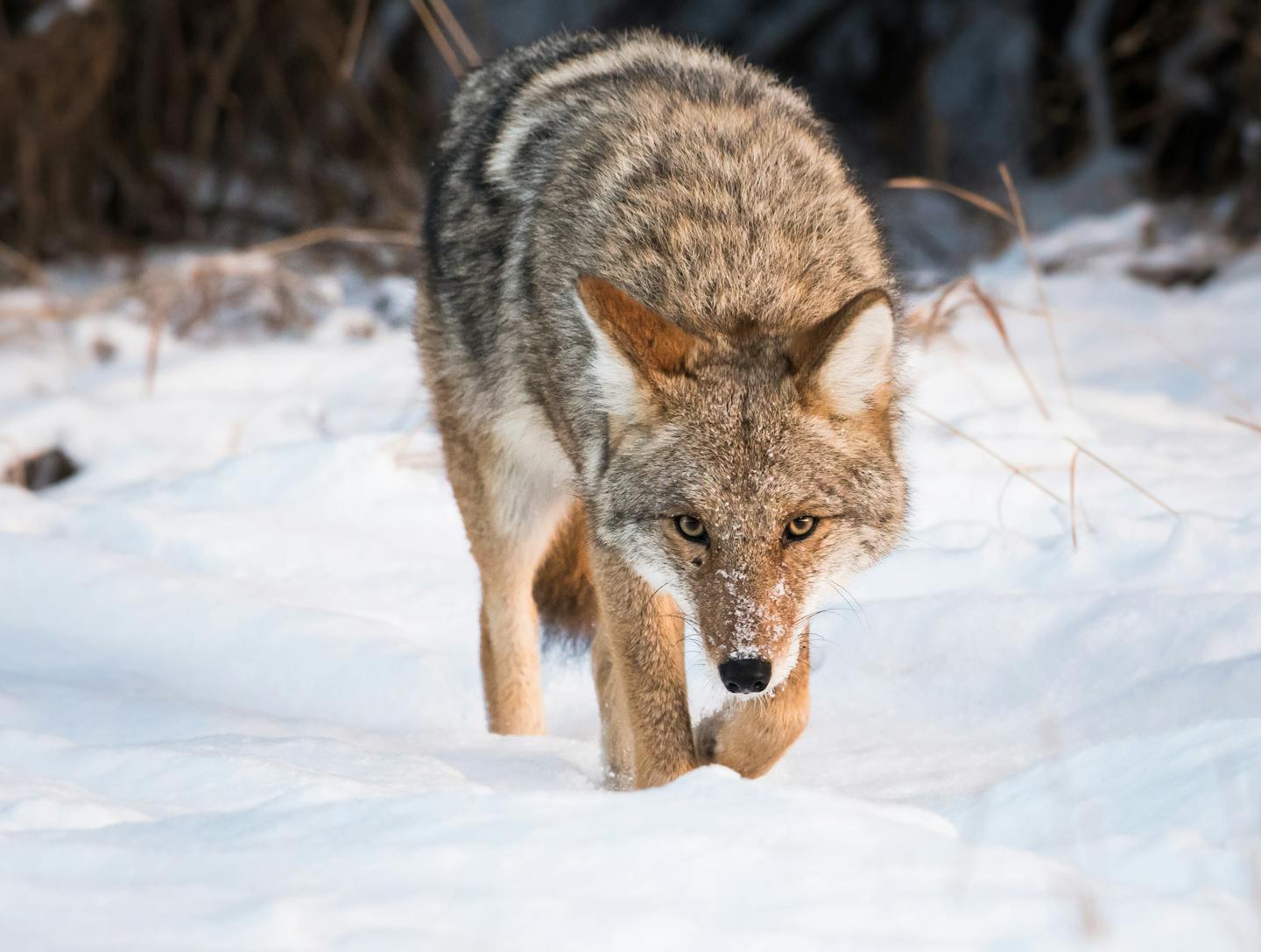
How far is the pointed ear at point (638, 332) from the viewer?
2875 millimetres

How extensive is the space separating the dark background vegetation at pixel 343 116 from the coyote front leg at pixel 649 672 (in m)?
5.62

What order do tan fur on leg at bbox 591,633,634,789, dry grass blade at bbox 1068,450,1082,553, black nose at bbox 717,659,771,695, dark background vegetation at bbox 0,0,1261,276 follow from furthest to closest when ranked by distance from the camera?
dark background vegetation at bbox 0,0,1261,276 → dry grass blade at bbox 1068,450,1082,553 → tan fur on leg at bbox 591,633,634,789 → black nose at bbox 717,659,771,695

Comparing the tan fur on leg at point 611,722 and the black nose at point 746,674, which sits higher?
the black nose at point 746,674

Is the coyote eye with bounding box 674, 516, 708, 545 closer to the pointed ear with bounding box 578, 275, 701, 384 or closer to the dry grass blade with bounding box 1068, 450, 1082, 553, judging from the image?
the pointed ear with bounding box 578, 275, 701, 384

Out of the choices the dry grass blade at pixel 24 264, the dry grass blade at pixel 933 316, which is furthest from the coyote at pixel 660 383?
the dry grass blade at pixel 24 264

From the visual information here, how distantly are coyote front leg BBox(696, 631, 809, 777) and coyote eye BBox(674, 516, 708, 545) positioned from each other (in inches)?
13.0

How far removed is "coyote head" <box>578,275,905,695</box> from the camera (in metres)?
2.87

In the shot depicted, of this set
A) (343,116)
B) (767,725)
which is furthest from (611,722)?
(343,116)

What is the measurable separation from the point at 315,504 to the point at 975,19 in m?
9.32

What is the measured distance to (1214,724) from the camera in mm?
2551

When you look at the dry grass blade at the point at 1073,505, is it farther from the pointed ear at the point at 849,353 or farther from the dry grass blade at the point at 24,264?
the dry grass blade at the point at 24,264

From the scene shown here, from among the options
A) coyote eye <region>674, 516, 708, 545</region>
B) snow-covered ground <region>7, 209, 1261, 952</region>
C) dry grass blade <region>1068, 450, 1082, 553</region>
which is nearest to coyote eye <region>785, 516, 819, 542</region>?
coyote eye <region>674, 516, 708, 545</region>

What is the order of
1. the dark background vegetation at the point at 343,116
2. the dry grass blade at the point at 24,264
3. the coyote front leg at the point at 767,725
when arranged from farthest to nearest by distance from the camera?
1. the dark background vegetation at the point at 343,116
2. the dry grass blade at the point at 24,264
3. the coyote front leg at the point at 767,725

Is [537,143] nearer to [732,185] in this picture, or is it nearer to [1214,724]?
[732,185]
